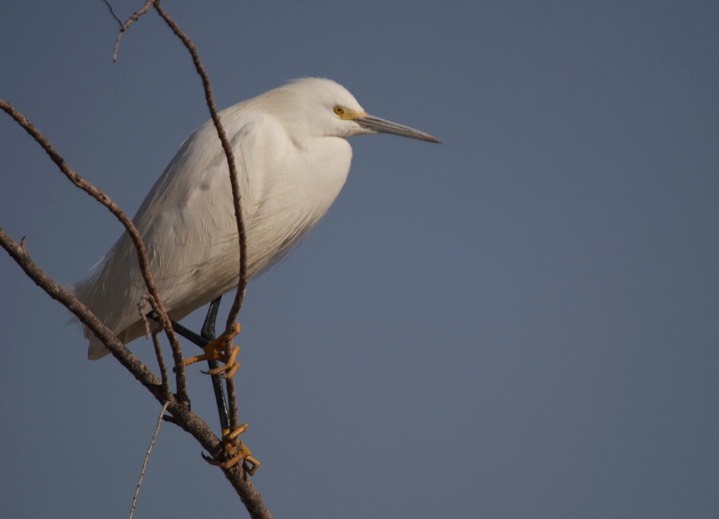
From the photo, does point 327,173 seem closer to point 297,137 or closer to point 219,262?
point 297,137

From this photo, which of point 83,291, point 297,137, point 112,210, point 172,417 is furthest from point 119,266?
point 112,210

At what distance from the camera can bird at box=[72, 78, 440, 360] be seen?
13.6 ft

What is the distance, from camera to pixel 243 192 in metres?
4.06

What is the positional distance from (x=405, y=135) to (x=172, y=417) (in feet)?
6.66

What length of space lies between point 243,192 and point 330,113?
0.63 meters

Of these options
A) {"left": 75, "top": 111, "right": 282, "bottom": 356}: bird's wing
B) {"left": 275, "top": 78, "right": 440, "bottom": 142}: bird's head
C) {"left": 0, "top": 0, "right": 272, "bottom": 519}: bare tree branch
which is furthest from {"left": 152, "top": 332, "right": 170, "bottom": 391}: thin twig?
{"left": 275, "top": 78, "right": 440, "bottom": 142}: bird's head

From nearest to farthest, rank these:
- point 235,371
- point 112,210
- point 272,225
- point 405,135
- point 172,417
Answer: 1. point 112,210
2. point 172,417
3. point 235,371
4. point 272,225
5. point 405,135

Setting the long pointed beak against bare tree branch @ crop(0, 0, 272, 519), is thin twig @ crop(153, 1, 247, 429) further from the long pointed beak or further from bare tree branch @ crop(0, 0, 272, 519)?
the long pointed beak

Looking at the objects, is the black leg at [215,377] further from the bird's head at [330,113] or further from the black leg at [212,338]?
the bird's head at [330,113]

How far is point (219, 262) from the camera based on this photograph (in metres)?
4.26

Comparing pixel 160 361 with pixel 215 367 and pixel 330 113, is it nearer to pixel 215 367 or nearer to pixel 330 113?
pixel 215 367

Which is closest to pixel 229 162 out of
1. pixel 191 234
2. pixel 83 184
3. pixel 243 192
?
pixel 83 184

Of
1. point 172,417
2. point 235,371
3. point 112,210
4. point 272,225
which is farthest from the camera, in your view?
point 272,225

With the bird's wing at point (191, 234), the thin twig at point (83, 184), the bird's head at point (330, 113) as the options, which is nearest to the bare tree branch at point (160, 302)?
the thin twig at point (83, 184)
